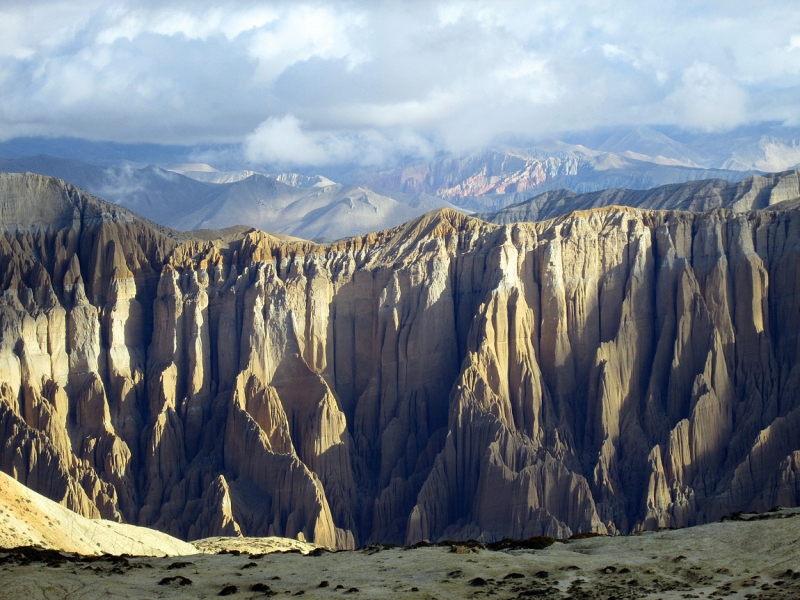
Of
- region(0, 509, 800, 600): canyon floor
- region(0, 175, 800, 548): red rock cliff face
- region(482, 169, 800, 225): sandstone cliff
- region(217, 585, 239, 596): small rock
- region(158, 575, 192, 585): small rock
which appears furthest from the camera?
region(482, 169, 800, 225): sandstone cliff

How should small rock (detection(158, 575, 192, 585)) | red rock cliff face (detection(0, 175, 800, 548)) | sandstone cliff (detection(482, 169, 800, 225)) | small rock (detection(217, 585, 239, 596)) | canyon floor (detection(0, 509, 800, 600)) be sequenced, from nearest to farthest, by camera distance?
canyon floor (detection(0, 509, 800, 600))
small rock (detection(217, 585, 239, 596))
small rock (detection(158, 575, 192, 585))
red rock cliff face (detection(0, 175, 800, 548))
sandstone cliff (detection(482, 169, 800, 225))

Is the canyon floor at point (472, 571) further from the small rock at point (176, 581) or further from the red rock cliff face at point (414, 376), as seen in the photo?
the red rock cliff face at point (414, 376)

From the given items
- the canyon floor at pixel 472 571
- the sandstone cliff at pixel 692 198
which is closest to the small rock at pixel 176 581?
the canyon floor at pixel 472 571

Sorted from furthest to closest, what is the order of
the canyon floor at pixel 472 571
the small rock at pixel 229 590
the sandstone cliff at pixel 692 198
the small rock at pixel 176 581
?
the sandstone cliff at pixel 692 198 < the small rock at pixel 176 581 < the small rock at pixel 229 590 < the canyon floor at pixel 472 571

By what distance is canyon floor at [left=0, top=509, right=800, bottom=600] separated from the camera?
117 feet

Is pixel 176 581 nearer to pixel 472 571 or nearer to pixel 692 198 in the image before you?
pixel 472 571

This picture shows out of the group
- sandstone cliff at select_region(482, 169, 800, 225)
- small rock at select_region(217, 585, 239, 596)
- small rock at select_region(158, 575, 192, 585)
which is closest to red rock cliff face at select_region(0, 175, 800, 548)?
sandstone cliff at select_region(482, 169, 800, 225)

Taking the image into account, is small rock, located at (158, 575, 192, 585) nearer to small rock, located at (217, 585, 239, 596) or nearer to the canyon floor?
the canyon floor

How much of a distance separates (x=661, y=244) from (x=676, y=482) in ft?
58.1

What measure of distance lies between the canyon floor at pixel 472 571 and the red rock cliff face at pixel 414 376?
32424 millimetres

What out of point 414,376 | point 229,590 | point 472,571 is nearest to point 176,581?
point 229,590

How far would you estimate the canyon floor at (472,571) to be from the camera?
117ft

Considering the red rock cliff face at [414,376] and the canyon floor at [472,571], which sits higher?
the red rock cliff face at [414,376]

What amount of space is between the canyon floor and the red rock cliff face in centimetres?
3242
